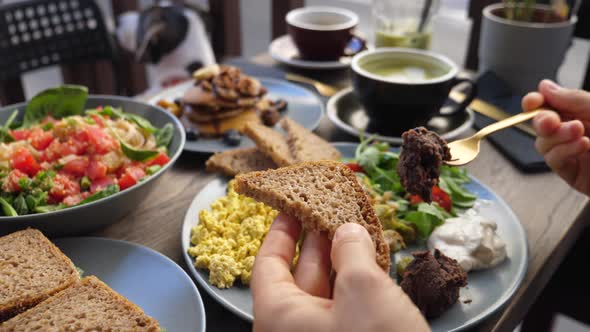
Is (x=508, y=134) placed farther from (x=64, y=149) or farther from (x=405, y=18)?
(x=64, y=149)

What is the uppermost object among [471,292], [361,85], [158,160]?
[361,85]

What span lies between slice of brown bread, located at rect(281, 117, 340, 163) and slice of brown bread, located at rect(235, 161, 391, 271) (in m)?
0.37

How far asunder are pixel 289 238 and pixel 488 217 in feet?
2.07

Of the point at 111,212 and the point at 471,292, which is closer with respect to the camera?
the point at 471,292

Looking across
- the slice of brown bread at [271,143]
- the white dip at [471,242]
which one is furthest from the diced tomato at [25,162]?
the white dip at [471,242]

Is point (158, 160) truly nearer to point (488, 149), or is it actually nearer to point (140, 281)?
point (140, 281)

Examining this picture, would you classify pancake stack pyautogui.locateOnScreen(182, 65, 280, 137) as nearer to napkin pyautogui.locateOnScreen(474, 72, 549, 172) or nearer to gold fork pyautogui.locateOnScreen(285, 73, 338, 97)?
gold fork pyautogui.locateOnScreen(285, 73, 338, 97)

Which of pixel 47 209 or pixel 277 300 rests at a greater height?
pixel 277 300

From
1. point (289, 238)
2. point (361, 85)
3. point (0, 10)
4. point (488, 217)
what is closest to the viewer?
point (289, 238)

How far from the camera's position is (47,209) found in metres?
1.14

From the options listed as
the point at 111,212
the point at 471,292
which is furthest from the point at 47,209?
the point at 471,292

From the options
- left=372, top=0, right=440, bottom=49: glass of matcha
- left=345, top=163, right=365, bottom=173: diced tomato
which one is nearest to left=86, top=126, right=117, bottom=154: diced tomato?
left=345, top=163, right=365, bottom=173: diced tomato

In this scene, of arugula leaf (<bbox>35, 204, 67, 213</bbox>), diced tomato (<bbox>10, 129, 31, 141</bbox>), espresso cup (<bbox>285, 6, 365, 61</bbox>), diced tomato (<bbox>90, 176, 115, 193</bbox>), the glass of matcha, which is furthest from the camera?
the glass of matcha

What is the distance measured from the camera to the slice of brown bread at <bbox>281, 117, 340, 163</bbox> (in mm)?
1410
